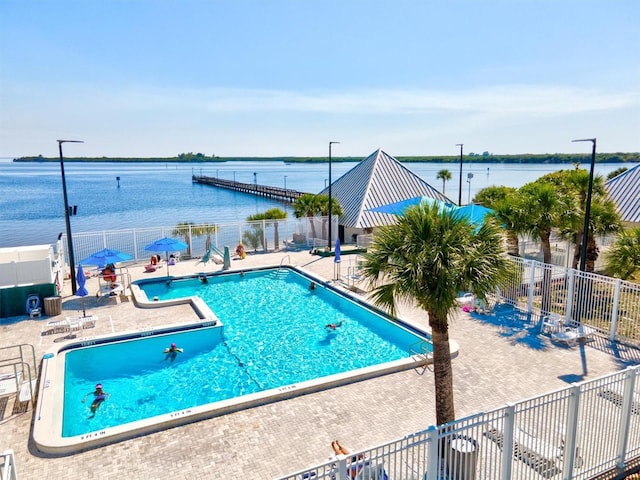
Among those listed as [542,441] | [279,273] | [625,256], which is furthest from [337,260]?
[542,441]

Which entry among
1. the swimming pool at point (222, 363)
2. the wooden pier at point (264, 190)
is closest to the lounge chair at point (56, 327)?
the swimming pool at point (222, 363)

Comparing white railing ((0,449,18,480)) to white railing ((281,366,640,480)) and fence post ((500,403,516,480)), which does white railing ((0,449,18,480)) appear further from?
fence post ((500,403,516,480))

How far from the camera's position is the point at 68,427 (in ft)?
31.2

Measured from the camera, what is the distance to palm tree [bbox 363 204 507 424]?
21.7ft

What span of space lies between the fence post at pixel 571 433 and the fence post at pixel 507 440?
41.0 inches

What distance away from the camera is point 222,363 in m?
12.8

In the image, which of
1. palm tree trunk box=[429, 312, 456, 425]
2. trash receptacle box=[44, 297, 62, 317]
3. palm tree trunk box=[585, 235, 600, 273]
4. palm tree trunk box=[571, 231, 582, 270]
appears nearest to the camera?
palm tree trunk box=[429, 312, 456, 425]

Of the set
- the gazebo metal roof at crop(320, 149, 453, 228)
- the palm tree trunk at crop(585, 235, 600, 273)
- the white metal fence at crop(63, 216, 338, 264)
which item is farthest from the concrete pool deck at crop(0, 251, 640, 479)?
the gazebo metal roof at crop(320, 149, 453, 228)

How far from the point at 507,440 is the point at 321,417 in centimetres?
382

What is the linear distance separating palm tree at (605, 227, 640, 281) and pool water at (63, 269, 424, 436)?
6.44m

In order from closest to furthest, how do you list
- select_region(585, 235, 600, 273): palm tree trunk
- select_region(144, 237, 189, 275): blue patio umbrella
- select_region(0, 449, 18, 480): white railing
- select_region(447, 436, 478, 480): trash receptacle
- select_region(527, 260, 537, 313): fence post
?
select_region(0, 449, 18, 480): white railing, select_region(447, 436, 478, 480): trash receptacle, select_region(527, 260, 537, 313): fence post, select_region(585, 235, 600, 273): palm tree trunk, select_region(144, 237, 189, 275): blue patio umbrella

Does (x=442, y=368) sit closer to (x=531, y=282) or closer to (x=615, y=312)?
(x=615, y=312)

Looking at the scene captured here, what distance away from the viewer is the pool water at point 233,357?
10.9 meters

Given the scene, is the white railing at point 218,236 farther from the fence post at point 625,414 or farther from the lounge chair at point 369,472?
the fence post at point 625,414
